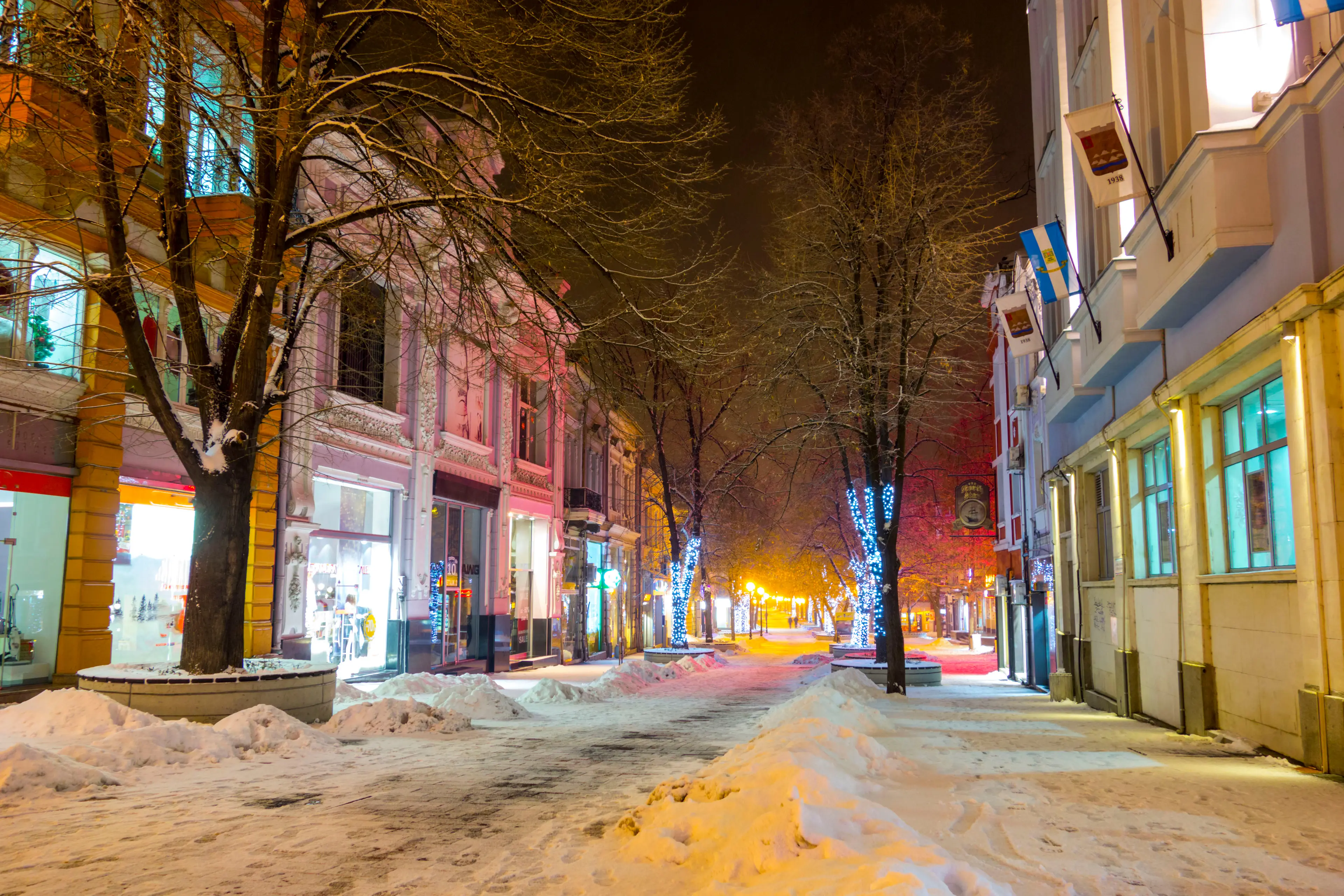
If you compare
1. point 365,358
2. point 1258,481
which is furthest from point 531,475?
point 1258,481

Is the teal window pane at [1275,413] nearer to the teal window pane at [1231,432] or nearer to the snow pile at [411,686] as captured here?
the teal window pane at [1231,432]

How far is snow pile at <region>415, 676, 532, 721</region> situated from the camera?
14.5 metres

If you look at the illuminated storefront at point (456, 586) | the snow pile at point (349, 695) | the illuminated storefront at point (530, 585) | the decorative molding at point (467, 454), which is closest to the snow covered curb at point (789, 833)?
the snow pile at point (349, 695)

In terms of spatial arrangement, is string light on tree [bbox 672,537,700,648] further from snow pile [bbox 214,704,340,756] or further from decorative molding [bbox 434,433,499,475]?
snow pile [bbox 214,704,340,756]

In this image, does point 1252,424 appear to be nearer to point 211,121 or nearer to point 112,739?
point 211,121

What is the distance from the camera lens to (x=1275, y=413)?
10539mm

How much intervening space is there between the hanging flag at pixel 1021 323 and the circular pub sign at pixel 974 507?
624 inches

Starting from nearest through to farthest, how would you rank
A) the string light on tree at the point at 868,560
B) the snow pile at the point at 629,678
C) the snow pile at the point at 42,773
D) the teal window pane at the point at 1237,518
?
the snow pile at the point at 42,773
the teal window pane at the point at 1237,518
the snow pile at the point at 629,678
the string light on tree at the point at 868,560

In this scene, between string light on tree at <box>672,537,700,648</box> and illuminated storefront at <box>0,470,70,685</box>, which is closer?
illuminated storefront at <box>0,470,70,685</box>

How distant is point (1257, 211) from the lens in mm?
10180

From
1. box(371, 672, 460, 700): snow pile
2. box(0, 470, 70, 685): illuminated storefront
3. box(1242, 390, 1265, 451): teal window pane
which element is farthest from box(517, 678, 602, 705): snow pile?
box(1242, 390, 1265, 451): teal window pane

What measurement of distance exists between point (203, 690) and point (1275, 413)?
38.1 ft

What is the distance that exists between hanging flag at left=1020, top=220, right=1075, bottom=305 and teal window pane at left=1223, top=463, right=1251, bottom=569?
664cm

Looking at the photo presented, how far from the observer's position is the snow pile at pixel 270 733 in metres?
9.98
